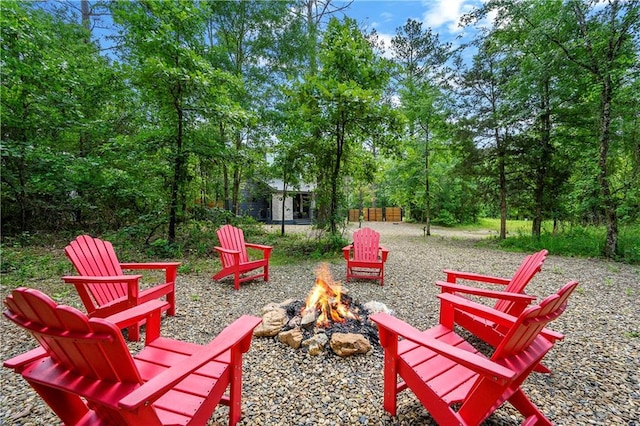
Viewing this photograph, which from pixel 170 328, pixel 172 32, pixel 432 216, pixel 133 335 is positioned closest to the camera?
pixel 133 335

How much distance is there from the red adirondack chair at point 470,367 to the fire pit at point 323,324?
684 millimetres

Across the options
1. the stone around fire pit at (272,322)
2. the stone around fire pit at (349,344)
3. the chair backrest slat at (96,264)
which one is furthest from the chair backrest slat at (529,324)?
the chair backrest slat at (96,264)

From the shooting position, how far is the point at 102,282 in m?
2.39

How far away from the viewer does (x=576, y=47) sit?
6016 mm

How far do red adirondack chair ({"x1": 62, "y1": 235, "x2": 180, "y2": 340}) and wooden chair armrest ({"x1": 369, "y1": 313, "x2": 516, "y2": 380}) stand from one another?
5.98ft

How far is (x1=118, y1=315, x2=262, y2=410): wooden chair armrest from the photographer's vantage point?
97 cm

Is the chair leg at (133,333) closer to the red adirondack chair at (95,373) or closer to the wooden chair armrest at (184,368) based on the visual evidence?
the red adirondack chair at (95,373)

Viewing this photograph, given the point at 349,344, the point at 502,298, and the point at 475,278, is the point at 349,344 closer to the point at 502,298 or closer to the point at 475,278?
the point at 502,298

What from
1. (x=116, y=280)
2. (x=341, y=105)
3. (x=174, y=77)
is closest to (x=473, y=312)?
(x=116, y=280)

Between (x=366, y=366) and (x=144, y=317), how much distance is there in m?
1.72

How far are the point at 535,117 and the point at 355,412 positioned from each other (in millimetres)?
9292

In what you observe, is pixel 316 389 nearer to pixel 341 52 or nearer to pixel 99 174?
pixel 341 52

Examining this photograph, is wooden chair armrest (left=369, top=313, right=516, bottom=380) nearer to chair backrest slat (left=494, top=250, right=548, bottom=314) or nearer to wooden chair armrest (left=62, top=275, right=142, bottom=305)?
chair backrest slat (left=494, top=250, right=548, bottom=314)

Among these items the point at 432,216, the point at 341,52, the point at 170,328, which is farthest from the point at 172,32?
the point at 432,216
